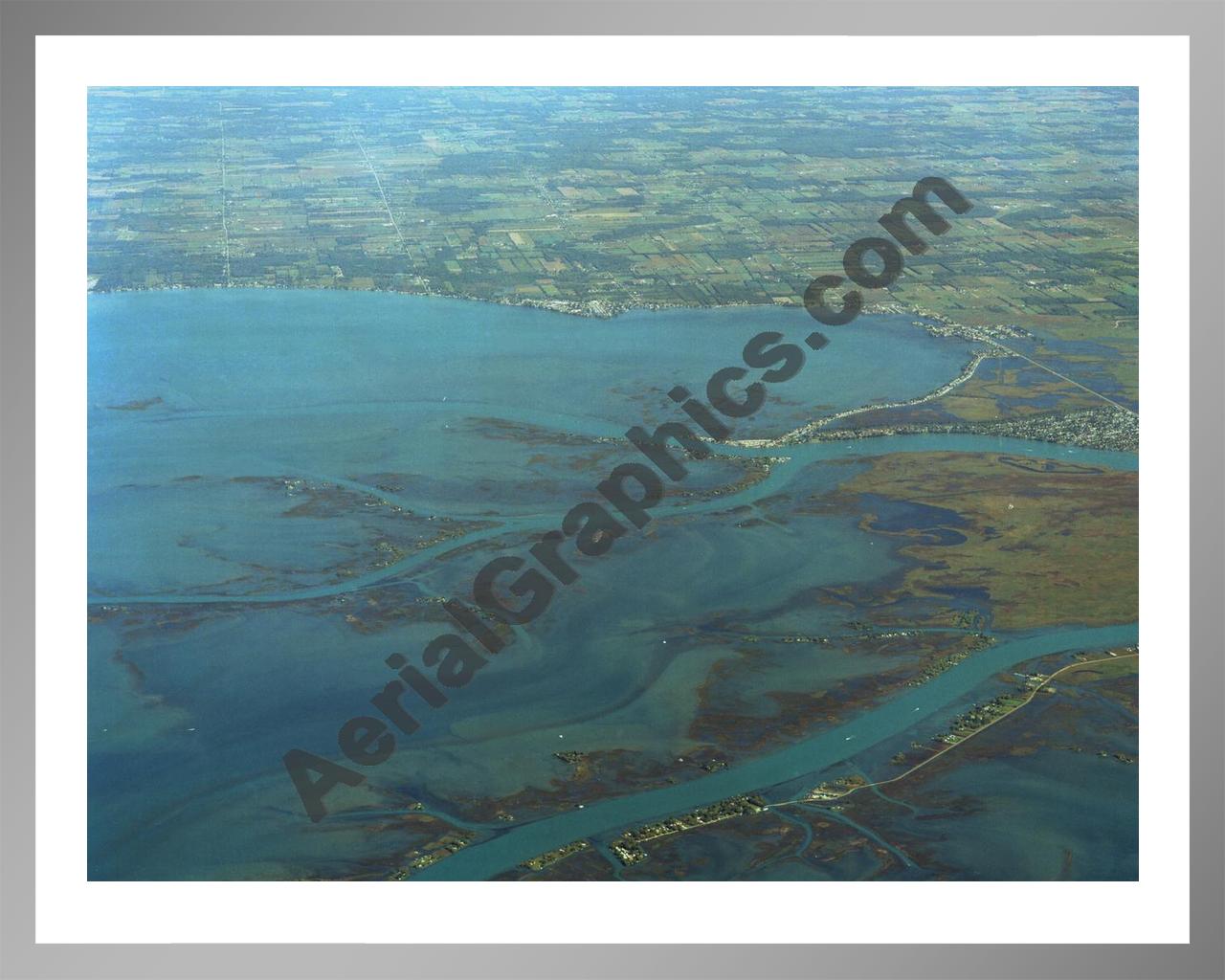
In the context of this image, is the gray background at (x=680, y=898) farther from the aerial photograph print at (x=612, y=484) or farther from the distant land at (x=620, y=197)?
the distant land at (x=620, y=197)

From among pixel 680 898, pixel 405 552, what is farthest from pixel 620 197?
pixel 680 898

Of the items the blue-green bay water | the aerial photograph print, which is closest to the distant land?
the aerial photograph print

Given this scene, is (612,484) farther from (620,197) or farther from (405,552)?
(620,197)

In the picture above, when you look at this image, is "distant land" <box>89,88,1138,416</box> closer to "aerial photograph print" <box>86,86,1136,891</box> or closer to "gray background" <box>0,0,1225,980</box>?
"aerial photograph print" <box>86,86,1136,891</box>

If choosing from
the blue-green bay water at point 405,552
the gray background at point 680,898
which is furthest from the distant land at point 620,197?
the gray background at point 680,898

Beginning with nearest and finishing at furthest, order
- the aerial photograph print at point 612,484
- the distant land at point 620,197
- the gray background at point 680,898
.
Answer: the gray background at point 680,898 < the aerial photograph print at point 612,484 < the distant land at point 620,197

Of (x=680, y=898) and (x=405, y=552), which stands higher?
(x=405, y=552)
